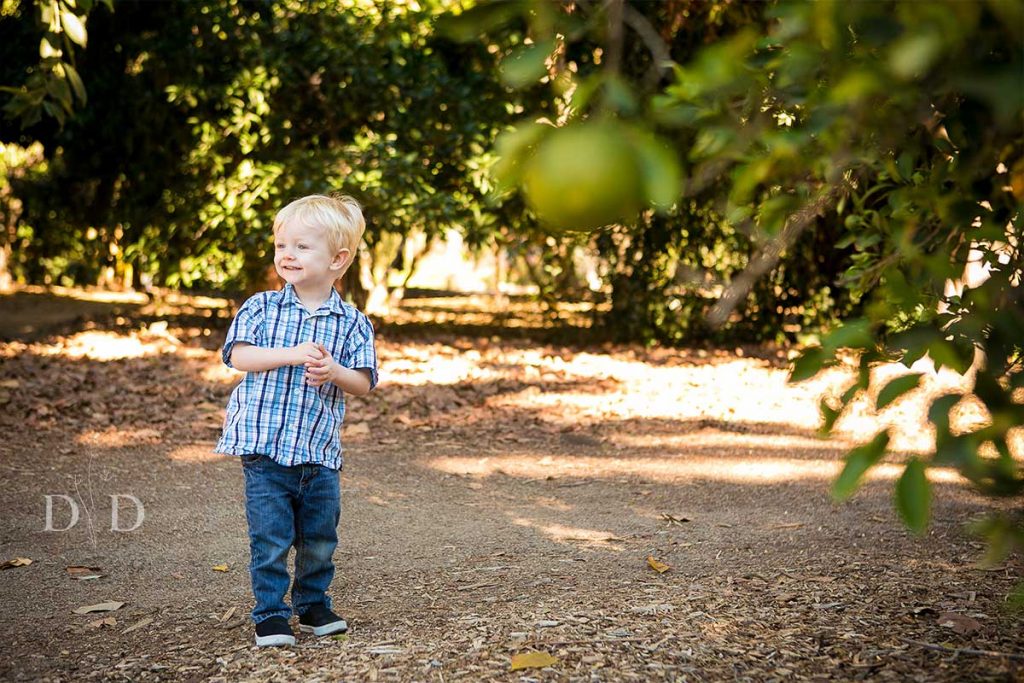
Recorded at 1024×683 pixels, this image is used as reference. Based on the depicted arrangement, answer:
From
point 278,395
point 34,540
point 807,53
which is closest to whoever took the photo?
point 807,53

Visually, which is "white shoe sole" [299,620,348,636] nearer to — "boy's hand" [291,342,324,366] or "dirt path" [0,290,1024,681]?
"dirt path" [0,290,1024,681]

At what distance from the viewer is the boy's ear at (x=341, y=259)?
3412 mm

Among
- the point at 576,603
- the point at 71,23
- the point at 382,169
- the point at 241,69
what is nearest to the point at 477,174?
the point at 382,169

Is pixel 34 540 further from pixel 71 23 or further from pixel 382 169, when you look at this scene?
pixel 382 169

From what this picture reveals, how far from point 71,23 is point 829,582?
3919 millimetres

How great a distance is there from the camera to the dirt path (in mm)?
3039

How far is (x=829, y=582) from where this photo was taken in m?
3.71

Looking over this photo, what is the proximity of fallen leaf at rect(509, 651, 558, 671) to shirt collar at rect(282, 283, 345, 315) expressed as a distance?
46.0 inches

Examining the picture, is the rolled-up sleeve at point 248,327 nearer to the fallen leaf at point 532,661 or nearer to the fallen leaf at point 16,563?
the fallen leaf at point 532,661

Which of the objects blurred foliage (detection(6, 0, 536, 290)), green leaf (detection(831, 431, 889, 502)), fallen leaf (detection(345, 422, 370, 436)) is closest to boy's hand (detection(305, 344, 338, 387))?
green leaf (detection(831, 431, 889, 502))

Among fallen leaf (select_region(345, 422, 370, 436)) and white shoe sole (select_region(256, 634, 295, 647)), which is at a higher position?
fallen leaf (select_region(345, 422, 370, 436))

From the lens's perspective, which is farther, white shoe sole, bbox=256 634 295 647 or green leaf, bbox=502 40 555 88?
white shoe sole, bbox=256 634 295 647

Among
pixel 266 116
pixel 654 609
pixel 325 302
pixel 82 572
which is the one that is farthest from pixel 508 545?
pixel 266 116

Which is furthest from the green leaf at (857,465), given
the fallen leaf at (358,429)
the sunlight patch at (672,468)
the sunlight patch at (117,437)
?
the fallen leaf at (358,429)
